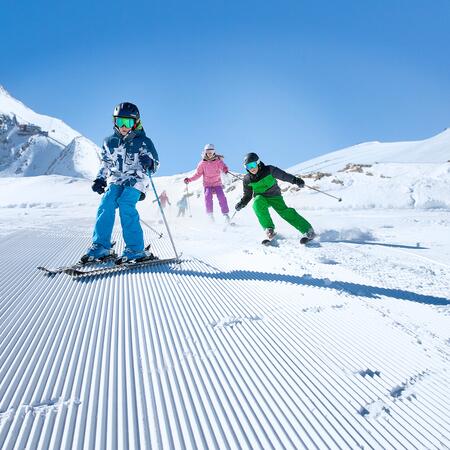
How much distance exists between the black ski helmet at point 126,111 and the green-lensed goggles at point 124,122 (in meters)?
0.04

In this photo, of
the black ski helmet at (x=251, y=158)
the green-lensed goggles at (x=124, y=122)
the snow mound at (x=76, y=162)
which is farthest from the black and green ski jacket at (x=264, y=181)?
the snow mound at (x=76, y=162)

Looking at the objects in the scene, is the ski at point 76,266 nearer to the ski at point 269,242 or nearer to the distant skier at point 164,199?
the ski at point 269,242

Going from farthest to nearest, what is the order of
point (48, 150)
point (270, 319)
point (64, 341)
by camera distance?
point (48, 150) → point (270, 319) → point (64, 341)

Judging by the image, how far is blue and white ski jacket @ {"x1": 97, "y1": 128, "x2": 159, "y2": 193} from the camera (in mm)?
4281

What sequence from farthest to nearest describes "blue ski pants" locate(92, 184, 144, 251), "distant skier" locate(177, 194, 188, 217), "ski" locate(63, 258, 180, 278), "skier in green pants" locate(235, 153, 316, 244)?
1. "distant skier" locate(177, 194, 188, 217)
2. "skier in green pants" locate(235, 153, 316, 244)
3. "blue ski pants" locate(92, 184, 144, 251)
4. "ski" locate(63, 258, 180, 278)

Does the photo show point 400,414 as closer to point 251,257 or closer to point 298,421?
point 298,421

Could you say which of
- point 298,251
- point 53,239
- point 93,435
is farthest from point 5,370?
point 53,239

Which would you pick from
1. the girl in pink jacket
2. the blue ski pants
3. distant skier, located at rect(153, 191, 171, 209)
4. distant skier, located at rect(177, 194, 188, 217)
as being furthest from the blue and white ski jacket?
distant skier, located at rect(153, 191, 171, 209)

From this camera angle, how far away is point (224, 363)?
171 centimetres

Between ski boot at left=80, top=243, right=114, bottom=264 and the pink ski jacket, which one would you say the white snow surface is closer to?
ski boot at left=80, top=243, right=114, bottom=264

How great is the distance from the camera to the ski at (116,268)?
3.33m

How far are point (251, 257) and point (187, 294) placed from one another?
5.16ft

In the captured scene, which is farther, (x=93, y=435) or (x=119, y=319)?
(x=119, y=319)

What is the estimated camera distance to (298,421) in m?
1.30
